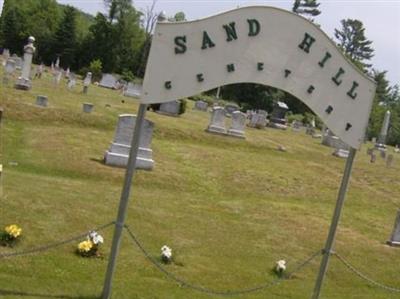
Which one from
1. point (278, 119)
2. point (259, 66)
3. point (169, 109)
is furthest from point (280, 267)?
point (278, 119)

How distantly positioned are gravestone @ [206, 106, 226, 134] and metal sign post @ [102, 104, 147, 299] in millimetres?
19428

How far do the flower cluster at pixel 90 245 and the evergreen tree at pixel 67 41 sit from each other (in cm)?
7583

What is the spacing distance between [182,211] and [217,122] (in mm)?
14094

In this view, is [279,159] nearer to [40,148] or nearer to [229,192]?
[229,192]

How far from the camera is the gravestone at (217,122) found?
2681cm

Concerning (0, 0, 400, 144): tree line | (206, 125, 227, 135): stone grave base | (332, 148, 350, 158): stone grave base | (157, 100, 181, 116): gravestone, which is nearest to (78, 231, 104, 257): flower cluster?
(206, 125, 227, 135): stone grave base

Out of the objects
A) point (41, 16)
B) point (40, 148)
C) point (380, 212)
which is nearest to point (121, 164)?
point (40, 148)

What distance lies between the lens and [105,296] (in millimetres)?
7410

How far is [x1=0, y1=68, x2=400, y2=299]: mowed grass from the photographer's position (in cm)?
873

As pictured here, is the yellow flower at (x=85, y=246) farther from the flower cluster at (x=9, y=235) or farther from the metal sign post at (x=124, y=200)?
the metal sign post at (x=124, y=200)

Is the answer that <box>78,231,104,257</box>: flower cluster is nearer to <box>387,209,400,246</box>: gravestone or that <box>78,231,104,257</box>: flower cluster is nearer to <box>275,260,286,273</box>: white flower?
<box>275,260,286,273</box>: white flower

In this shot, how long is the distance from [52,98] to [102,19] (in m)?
62.2

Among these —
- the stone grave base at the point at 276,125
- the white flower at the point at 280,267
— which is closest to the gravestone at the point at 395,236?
the white flower at the point at 280,267

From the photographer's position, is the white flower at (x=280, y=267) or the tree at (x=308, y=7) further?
the tree at (x=308, y=7)
